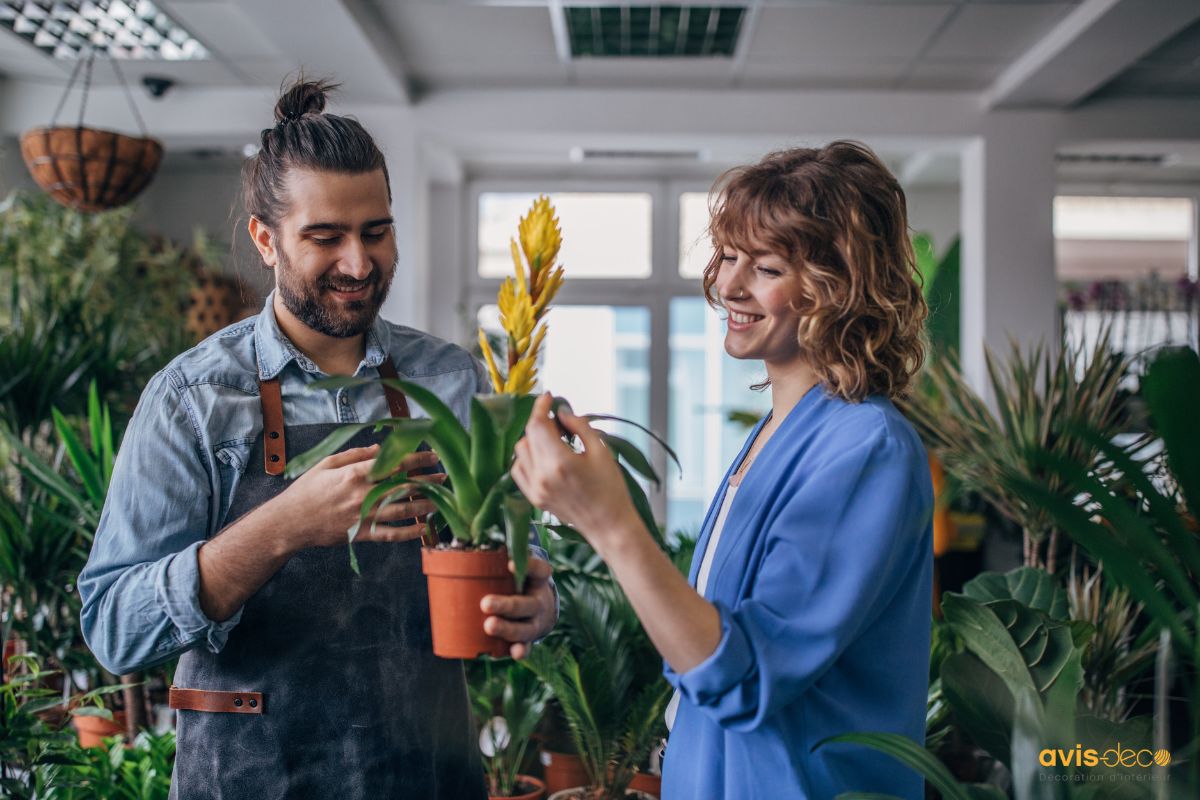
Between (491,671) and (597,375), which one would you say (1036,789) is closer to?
(491,671)

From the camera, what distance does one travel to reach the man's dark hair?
53.2 inches

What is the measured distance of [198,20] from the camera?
4.54 meters

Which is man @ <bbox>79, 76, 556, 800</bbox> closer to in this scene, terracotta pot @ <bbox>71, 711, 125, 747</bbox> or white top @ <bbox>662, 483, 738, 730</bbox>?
white top @ <bbox>662, 483, 738, 730</bbox>

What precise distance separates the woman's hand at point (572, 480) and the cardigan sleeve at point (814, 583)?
171 millimetres

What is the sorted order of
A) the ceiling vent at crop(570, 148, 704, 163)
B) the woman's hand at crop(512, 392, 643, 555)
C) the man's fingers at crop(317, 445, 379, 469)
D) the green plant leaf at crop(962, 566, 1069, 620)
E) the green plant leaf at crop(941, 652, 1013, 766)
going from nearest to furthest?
1. the woman's hand at crop(512, 392, 643, 555)
2. the man's fingers at crop(317, 445, 379, 469)
3. the green plant leaf at crop(941, 652, 1013, 766)
4. the green plant leaf at crop(962, 566, 1069, 620)
5. the ceiling vent at crop(570, 148, 704, 163)

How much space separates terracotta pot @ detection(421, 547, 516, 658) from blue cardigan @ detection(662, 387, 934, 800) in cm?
22

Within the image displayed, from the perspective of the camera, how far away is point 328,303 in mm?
1370

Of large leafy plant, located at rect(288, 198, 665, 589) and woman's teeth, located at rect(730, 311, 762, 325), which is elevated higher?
woman's teeth, located at rect(730, 311, 762, 325)

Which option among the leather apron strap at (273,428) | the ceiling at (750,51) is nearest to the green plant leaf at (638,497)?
the leather apron strap at (273,428)

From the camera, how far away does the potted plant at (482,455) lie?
3.15 ft

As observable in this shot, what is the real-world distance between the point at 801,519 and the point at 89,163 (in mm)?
3948

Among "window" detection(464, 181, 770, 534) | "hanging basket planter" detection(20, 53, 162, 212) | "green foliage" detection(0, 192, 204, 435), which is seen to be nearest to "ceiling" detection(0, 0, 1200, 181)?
"hanging basket planter" detection(20, 53, 162, 212)

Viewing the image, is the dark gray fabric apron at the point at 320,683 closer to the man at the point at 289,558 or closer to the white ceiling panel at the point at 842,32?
the man at the point at 289,558

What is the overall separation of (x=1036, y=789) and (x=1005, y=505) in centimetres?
226
